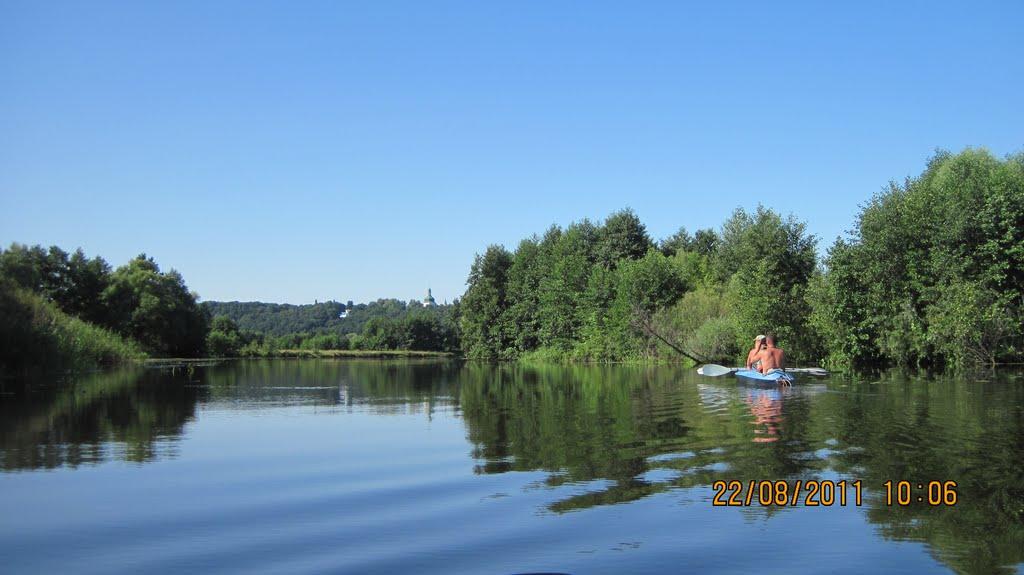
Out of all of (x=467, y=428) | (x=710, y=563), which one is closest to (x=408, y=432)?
(x=467, y=428)

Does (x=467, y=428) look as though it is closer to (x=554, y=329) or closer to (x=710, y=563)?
(x=710, y=563)

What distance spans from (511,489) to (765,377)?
17.6 m

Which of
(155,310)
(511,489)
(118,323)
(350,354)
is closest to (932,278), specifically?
(511,489)

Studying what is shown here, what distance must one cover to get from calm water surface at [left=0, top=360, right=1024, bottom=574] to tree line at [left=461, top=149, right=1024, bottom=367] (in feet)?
67.1

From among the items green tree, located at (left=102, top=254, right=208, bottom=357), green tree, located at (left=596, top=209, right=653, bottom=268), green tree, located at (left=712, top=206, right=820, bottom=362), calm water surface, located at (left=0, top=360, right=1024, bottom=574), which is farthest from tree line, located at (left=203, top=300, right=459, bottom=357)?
calm water surface, located at (left=0, top=360, right=1024, bottom=574)

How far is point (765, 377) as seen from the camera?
85.3 feet

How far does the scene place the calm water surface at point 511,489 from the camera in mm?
7477

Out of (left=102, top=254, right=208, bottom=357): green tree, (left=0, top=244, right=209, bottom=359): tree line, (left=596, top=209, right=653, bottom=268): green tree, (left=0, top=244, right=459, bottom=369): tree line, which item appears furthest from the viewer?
(left=596, top=209, right=653, bottom=268): green tree

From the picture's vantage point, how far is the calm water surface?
24.5ft

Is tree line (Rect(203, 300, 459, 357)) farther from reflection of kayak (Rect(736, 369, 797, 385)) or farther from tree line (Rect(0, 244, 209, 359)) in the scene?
reflection of kayak (Rect(736, 369, 797, 385))

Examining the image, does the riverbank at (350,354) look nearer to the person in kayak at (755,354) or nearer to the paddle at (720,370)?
the paddle at (720,370)

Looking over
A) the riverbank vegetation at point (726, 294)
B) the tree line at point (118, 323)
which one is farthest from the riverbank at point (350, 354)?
the riverbank vegetation at point (726, 294)

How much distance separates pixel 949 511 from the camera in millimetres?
8648

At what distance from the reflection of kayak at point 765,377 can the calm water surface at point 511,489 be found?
14.0 ft
